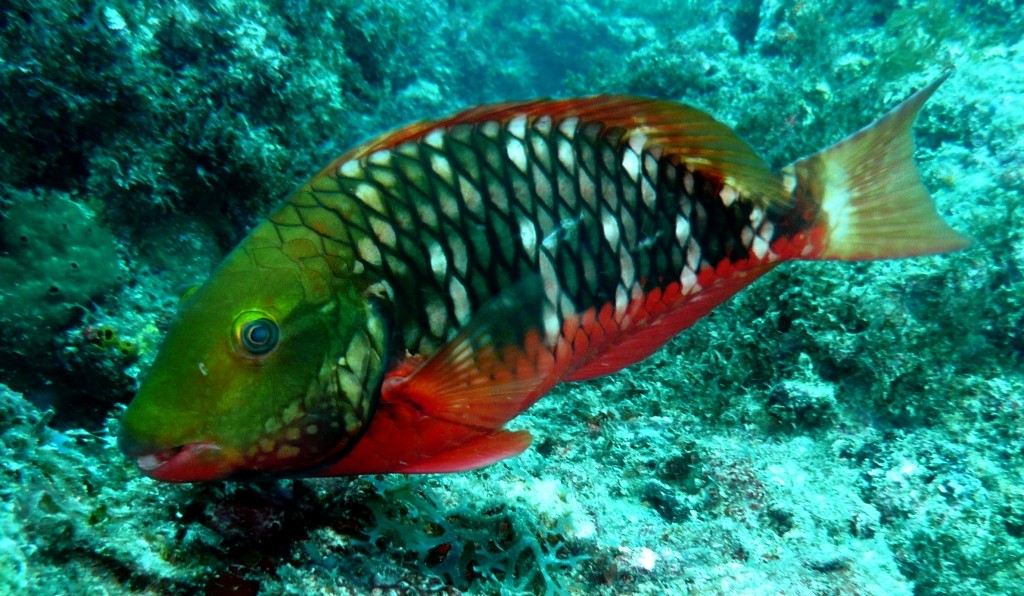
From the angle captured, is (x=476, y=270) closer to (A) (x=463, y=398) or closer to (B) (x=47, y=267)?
(A) (x=463, y=398)

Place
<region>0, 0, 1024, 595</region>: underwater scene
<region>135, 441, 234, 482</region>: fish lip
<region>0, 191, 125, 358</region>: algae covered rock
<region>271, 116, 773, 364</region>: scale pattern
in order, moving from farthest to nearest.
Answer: <region>0, 191, 125, 358</region>: algae covered rock
<region>271, 116, 773, 364</region>: scale pattern
<region>0, 0, 1024, 595</region>: underwater scene
<region>135, 441, 234, 482</region>: fish lip

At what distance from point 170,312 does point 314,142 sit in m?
2.78

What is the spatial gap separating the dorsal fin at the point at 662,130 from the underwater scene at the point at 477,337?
0.04 feet

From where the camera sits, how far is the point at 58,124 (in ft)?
14.1

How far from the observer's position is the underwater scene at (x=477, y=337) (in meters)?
1.69

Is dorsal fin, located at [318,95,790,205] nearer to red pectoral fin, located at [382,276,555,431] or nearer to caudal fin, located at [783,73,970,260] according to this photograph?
caudal fin, located at [783,73,970,260]

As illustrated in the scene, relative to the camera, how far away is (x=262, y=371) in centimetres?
158

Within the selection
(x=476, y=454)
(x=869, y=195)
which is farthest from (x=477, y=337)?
(x=869, y=195)

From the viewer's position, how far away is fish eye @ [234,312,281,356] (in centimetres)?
156

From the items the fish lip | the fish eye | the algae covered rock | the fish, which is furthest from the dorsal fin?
the algae covered rock

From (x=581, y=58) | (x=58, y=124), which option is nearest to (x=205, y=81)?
(x=58, y=124)

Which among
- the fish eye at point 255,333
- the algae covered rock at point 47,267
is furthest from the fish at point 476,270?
the algae covered rock at point 47,267

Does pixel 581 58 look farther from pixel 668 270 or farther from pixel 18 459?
pixel 18 459

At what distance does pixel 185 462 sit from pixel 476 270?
99 cm
